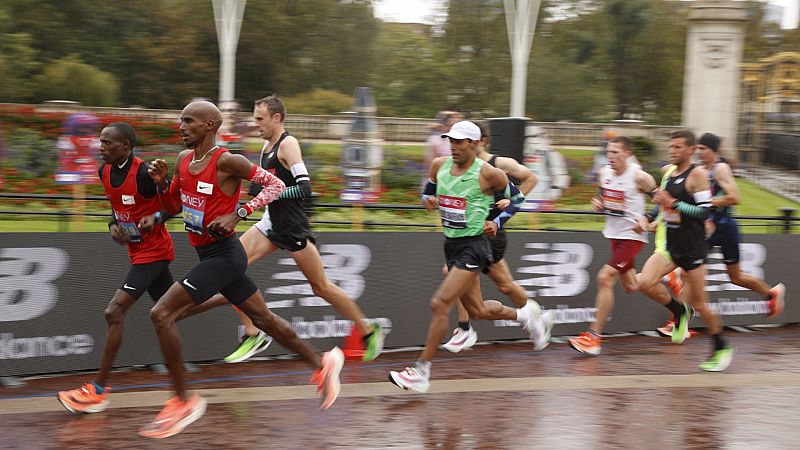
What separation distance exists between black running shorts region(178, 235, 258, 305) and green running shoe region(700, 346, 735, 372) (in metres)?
4.40

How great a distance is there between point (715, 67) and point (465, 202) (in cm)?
2203

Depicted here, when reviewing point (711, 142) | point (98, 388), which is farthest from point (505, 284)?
point (98, 388)

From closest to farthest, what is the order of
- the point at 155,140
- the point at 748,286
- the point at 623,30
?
the point at 748,286, the point at 155,140, the point at 623,30

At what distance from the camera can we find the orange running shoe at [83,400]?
246 inches

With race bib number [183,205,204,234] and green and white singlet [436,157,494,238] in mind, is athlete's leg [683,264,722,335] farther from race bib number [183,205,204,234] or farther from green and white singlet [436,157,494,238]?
race bib number [183,205,204,234]

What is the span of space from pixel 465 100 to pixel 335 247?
3465cm

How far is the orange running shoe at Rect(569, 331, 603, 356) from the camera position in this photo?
8.95m

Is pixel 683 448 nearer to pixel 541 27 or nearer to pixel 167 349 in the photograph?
pixel 167 349

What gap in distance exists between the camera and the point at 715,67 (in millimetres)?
27078

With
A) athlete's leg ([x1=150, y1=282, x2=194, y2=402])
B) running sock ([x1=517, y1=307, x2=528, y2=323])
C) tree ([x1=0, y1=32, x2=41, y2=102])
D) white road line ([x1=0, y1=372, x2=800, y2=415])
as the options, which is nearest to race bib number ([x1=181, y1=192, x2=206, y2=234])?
athlete's leg ([x1=150, y1=282, x2=194, y2=402])

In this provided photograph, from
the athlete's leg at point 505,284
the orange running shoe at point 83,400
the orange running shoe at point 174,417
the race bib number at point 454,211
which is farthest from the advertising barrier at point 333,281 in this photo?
the orange running shoe at point 174,417

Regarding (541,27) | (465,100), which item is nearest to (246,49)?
(465,100)

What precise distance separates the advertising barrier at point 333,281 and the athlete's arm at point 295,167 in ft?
4.04

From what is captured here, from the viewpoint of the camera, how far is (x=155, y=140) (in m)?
26.3
